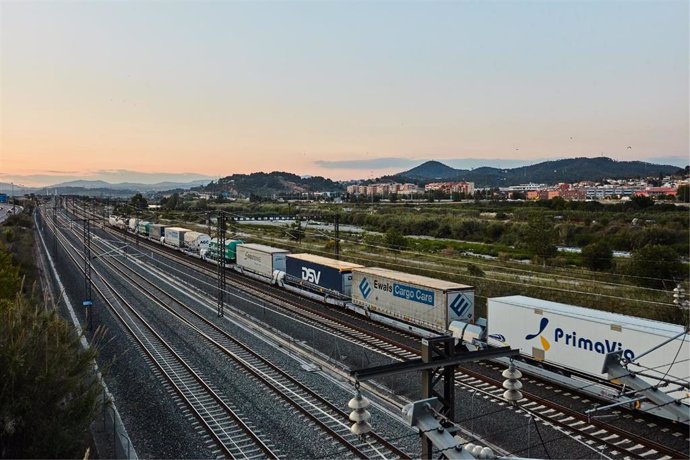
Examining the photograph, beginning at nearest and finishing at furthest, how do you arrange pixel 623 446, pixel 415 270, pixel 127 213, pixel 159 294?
1. pixel 623 446
2. pixel 159 294
3. pixel 415 270
4. pixel 127 213

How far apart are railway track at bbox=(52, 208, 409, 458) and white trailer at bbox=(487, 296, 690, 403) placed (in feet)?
24.9

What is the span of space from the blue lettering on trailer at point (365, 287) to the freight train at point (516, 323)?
0.06m

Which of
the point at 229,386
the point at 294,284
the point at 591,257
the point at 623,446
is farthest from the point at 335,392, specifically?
the point at 591,257

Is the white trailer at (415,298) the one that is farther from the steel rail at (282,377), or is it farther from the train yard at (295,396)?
the steel rail at (282,377)

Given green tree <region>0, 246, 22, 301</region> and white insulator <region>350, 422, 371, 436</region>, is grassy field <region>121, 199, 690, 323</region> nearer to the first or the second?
green tree <region>0, 246, 22, 301</region>

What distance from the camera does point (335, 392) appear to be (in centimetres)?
1912

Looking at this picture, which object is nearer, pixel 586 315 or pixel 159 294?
pixel 586 315

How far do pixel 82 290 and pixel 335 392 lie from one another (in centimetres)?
3039

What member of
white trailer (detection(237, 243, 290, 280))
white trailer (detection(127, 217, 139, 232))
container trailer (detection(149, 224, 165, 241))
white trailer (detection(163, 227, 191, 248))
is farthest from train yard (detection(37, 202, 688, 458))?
white trailer (detection(127, 217, 139, 232))

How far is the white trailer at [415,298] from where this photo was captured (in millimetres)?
25375

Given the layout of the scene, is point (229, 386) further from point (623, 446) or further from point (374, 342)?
point (623, 446)

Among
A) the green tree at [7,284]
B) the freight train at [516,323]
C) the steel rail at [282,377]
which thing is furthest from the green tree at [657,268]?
the green tree at [7,284]

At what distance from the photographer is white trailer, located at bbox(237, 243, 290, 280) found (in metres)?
43.5

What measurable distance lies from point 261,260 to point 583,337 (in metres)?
31.2
